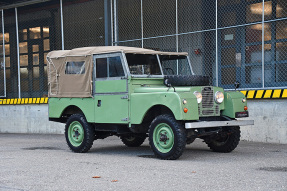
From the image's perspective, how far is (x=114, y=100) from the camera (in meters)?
10.4

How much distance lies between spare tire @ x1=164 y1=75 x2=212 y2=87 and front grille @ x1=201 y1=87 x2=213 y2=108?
11.1 inches

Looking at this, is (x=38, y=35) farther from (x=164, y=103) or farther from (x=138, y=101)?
(x=164, y=103)

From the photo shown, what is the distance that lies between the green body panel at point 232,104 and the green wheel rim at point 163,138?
155cm

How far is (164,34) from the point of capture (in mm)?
18141

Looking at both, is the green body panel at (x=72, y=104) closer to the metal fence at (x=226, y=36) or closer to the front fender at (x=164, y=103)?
the front fender at (x=164, y=103)

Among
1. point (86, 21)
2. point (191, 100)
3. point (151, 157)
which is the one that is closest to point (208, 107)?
point (191, 100)

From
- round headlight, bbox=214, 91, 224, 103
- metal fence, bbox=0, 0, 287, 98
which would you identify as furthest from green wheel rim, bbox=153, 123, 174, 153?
metal fence, bbox=0, 0, 287, 98

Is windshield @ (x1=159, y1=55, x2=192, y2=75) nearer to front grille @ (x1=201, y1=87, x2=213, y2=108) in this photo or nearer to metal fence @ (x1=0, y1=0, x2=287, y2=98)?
front grille @ (x1=201, y1=87, x2=213, y2=108)

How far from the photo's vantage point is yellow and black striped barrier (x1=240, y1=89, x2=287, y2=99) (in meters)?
12.6

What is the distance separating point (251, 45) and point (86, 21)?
7957mm

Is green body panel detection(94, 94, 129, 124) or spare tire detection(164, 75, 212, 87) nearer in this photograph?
spare tire detection(164, 75, 212, 87)

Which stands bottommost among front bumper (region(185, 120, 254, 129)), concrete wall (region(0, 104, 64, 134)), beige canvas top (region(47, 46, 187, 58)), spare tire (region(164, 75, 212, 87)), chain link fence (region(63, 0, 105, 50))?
concrete wall (region(0, 104, 64, 134))

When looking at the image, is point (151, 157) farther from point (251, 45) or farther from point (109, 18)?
point (109, 18)

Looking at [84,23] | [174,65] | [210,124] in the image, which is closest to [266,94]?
[174,65]
